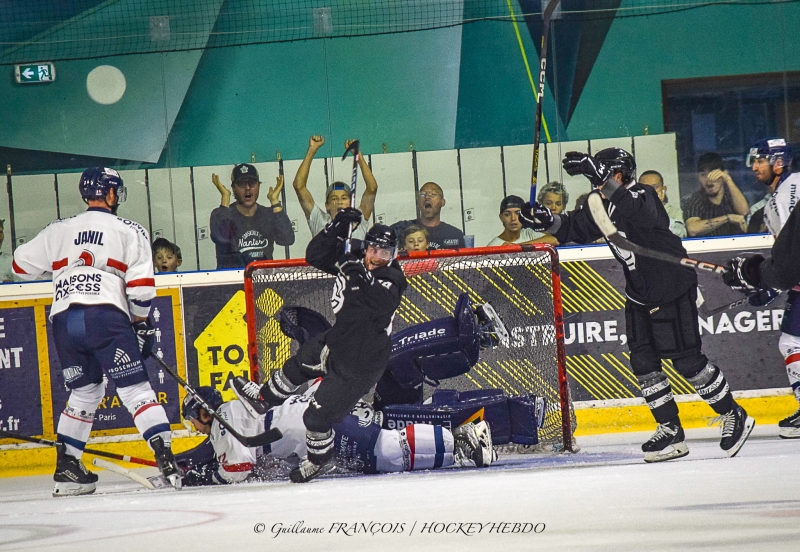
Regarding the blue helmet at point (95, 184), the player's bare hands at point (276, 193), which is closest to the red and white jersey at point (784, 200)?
the player's bare hands at point (276, 193)

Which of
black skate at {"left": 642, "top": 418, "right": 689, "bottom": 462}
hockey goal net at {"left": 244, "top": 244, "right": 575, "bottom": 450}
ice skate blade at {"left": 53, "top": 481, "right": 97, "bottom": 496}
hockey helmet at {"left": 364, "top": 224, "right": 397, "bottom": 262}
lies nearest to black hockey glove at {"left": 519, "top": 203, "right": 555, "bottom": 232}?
hockey helmet at {"left": 364, "top": 224, "right": 397, "bottom": 262}

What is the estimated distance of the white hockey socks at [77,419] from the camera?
146 inches

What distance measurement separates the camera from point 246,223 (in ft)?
16.8

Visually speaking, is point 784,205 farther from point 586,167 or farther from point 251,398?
point 251,398

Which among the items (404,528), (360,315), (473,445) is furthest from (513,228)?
(404,528)

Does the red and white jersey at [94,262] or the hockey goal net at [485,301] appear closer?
the red and white jersey at [94,262]

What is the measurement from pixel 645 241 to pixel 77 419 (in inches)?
90.2

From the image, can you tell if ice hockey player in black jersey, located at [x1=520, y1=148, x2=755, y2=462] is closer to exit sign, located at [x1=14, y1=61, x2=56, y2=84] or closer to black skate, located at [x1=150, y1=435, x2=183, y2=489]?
black skate, located at [x1=150, y1=435, x2=183, y2=489]

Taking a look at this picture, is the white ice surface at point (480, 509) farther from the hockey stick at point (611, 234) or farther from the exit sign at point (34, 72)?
the exit sign at point (34, 72)

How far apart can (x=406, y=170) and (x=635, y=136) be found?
4.04ft

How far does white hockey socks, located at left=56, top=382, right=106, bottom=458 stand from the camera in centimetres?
372

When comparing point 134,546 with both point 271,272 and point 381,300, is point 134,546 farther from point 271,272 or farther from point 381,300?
point 271,272

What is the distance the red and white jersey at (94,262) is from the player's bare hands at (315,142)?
1.60 meters

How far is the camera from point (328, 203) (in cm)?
512
